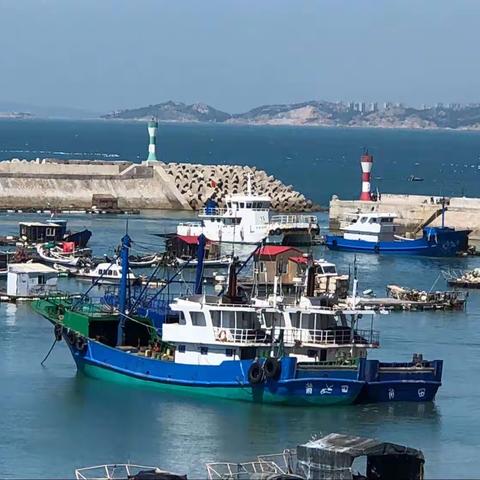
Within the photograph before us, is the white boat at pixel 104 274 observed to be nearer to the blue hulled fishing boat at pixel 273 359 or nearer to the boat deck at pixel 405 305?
the boat deck at pixel 405 305

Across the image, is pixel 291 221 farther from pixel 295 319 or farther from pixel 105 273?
pixel 295 319

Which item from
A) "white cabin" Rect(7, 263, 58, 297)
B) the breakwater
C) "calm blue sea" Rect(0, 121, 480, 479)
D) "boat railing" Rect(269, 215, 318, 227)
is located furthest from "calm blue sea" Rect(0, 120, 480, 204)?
"calm blue sea" Rect(0, 121, 480, 479)

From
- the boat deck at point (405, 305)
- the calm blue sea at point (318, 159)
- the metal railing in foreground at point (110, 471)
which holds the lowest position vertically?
the metal railing in foreground at point (110, 471)

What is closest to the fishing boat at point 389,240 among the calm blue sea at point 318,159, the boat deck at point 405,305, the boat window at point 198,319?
the boat deck at point 405,305

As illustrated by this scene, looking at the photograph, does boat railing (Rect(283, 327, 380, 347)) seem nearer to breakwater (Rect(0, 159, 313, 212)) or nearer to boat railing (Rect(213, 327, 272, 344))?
boat railing (Rect(213, 327, 272, 344))

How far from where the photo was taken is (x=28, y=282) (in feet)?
125

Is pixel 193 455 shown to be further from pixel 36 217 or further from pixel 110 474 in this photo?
pixel 36 217

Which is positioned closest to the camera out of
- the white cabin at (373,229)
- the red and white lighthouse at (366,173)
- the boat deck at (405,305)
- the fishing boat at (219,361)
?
the fishing boat at (219,361)

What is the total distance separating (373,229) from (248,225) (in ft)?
11.7

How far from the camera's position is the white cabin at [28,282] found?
125ft

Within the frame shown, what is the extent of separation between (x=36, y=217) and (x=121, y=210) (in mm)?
4833

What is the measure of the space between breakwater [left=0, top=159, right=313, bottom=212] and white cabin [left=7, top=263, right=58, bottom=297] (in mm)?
25804

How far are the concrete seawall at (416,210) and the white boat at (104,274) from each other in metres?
16.5

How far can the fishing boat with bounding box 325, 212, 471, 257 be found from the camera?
51.7 m
